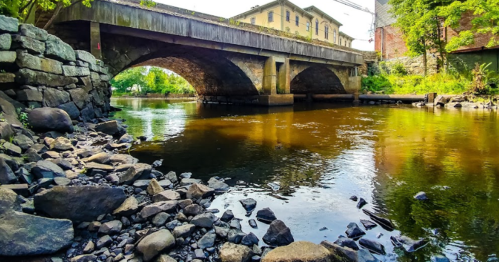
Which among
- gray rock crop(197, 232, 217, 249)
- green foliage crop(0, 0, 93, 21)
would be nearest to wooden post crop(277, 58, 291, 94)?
green foliage crop(0, 0, 93, 21)

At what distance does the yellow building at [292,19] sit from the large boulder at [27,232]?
30805 millimetres

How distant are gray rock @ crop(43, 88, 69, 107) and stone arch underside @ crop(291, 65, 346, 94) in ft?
65.4

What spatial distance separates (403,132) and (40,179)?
28.1 ft

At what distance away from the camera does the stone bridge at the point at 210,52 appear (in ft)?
37.4

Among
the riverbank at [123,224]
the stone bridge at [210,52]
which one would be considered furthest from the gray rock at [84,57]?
the riverbank at [123,224]

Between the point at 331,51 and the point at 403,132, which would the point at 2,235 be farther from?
the point at 331,51

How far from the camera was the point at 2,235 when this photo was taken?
79.3 inches

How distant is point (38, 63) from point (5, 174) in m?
4.36

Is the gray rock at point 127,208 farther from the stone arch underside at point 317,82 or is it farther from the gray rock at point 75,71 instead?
the stone arch underside at point 317,82

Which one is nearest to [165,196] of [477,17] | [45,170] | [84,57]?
[45,170]

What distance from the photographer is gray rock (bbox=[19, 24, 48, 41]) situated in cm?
571

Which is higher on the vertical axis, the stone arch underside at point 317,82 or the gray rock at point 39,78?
the stone arch underside at point 317,82

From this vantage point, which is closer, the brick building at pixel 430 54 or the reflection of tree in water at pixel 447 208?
the reflection of tree in water at pixel 447 208

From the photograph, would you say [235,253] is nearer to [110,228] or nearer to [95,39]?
[110,228]
